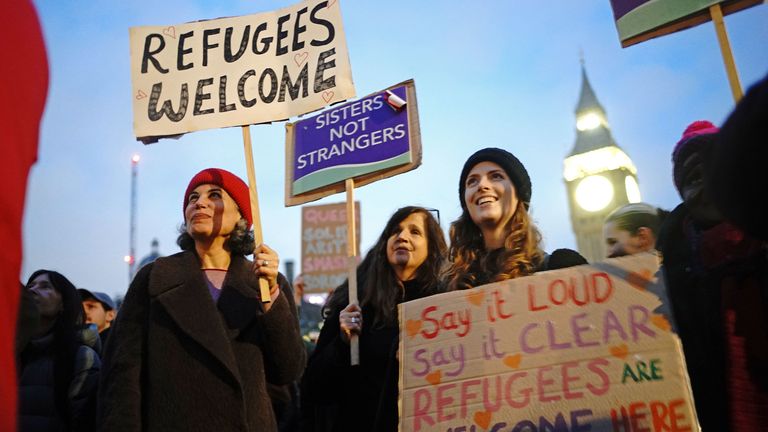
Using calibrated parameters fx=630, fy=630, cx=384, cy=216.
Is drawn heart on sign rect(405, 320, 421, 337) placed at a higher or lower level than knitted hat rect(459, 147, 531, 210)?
lower

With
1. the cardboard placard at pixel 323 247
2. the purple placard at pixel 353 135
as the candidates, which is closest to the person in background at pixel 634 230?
the purple placard at pixel 353 135

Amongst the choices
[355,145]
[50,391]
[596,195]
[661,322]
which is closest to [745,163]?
[661,322]

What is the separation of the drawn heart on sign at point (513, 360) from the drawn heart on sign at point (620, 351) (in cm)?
32

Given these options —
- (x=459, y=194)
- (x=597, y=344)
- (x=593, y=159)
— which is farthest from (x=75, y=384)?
(x=593, y=159)

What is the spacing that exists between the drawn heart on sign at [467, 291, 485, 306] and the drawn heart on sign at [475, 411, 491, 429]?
41cm

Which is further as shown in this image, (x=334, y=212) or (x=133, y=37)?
(x=334, y=212)

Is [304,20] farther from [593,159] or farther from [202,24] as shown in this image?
[593,159]

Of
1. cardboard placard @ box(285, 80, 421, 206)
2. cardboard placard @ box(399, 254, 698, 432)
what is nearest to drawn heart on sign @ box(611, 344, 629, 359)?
cardboard placard @ box(399, 254, 698, 432)

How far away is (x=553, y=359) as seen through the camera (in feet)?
7.18

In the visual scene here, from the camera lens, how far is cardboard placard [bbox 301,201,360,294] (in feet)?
28.5

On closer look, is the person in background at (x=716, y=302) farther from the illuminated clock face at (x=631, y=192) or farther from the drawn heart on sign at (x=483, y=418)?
the illuminated clock face at (x=631, y=192)

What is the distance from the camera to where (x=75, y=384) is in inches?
139

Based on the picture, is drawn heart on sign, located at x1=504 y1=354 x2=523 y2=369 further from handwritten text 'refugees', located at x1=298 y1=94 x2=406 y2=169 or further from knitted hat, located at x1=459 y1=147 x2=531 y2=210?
handwritten text 'refugees', located at x1=298 y1=94 x2=406 y2=169

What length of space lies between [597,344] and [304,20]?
2.51 meters
